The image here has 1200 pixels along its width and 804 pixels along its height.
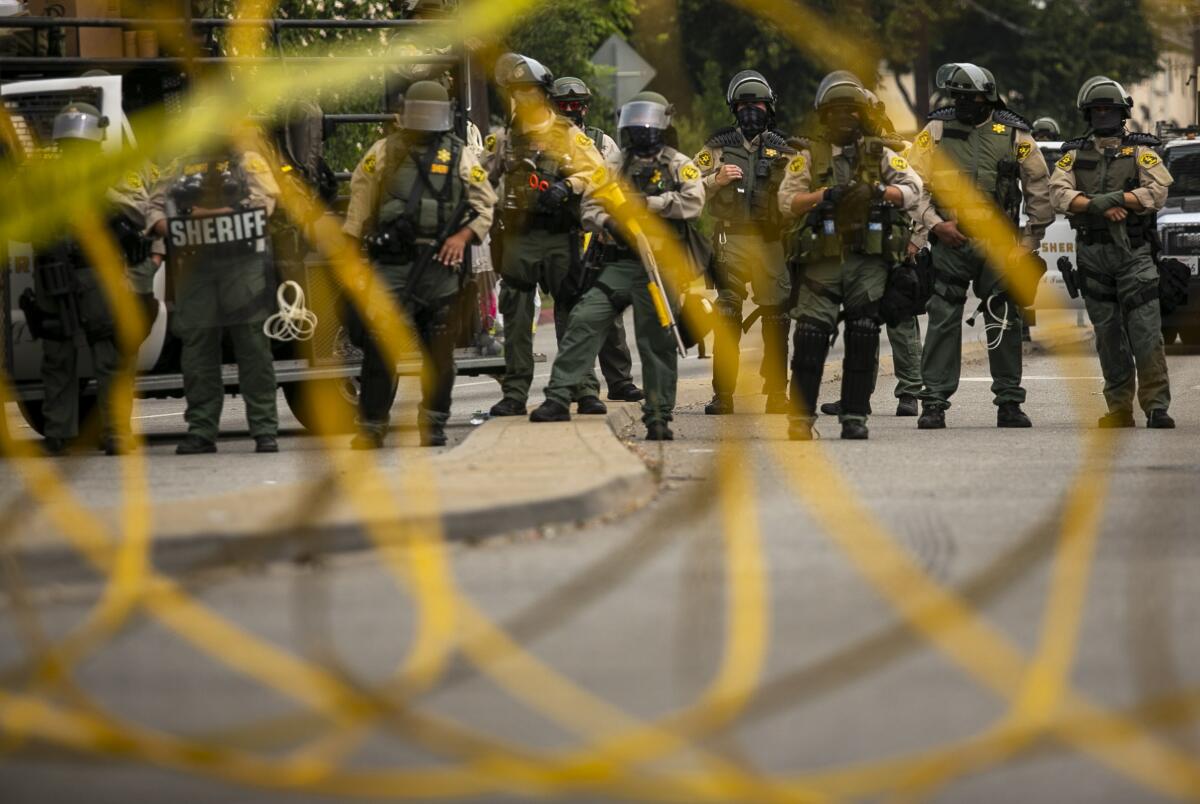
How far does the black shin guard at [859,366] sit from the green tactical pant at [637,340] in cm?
88

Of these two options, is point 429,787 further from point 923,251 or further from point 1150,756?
point 923,251

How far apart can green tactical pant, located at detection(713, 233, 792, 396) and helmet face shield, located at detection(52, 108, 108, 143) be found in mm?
3713

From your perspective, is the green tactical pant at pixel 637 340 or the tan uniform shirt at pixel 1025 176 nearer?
the green tactical pant at pixel 637 340

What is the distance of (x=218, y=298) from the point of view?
12.5 metres

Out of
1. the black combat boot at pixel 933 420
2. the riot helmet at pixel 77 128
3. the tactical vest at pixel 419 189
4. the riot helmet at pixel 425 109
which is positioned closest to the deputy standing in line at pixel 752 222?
the black combat boot at pixel 933 420

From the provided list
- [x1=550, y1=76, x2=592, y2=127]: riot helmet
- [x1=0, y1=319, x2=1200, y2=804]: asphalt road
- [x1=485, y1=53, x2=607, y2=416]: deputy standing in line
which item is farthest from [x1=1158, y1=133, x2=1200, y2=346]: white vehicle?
[x1=0, y1=319, x2=1200, y2=804]: asphalt road

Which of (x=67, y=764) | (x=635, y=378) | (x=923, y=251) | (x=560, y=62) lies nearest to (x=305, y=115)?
(x=923, y=251)

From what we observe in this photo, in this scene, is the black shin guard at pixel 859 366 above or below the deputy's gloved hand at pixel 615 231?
below

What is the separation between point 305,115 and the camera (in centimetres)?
1420

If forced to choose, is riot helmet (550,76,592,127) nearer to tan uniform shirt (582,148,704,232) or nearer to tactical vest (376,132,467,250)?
tan uniform shirt (582,148,704,232)

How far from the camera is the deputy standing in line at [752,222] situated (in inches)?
555

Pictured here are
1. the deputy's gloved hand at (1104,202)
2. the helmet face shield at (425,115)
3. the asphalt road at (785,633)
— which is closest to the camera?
the asphalt road at (785,633)

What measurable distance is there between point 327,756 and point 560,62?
29.0 m

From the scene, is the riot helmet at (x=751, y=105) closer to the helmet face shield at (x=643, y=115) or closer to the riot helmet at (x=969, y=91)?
the riot helmet at (x=969, y=91)
